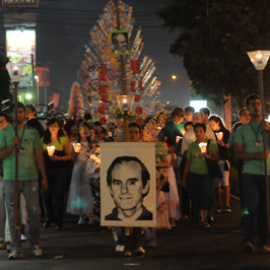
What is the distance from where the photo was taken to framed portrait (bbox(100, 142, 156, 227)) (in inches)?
367

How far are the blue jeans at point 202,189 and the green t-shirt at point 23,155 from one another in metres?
3.67

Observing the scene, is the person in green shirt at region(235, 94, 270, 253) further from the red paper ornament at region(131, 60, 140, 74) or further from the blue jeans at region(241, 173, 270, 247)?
the red paper ornament at region(131, 60, 140, 74)

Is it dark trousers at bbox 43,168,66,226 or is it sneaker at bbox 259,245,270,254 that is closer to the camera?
sneaker at bbox 259,245,270,254

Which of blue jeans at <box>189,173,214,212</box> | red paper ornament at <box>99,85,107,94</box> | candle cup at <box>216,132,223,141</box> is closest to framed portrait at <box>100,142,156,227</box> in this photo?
red paper ornament at <box>99,85,107,94</box>

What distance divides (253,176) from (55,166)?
4565mm

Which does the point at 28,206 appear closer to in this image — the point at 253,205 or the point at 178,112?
the point at 253,205

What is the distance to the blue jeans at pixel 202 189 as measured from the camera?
1247 cm

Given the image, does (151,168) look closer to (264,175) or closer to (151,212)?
(151,212)

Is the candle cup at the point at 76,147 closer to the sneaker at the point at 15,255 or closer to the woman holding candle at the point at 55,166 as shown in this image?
the woman holding candle at the point at 55,166

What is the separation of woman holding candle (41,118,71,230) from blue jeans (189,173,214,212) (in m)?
2.34

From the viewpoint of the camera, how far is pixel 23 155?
9.70 m

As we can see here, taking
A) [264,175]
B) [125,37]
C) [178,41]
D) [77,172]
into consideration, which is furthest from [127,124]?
[178,41]

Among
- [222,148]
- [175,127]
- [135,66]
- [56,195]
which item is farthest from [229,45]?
[135,66]

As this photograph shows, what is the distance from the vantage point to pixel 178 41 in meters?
35.4
